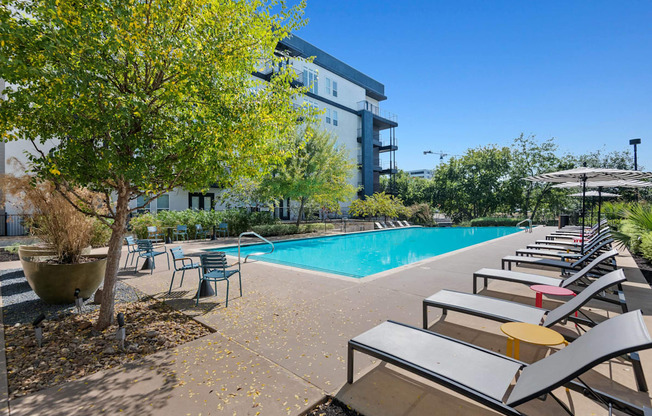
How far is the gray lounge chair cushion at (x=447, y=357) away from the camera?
7.37 ft

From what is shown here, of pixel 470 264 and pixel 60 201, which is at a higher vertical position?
pixel 60 201

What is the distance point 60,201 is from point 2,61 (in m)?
3.66

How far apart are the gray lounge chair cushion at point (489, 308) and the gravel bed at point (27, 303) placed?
18.5ft

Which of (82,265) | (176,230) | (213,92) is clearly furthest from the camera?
(176,230)

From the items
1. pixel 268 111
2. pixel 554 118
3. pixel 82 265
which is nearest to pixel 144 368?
pixel 82 265

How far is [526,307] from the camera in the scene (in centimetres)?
380

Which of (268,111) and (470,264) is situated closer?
(268,111)

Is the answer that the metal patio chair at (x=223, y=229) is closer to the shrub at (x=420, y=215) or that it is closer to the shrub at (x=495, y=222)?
the shrub at (x=420, y=215)

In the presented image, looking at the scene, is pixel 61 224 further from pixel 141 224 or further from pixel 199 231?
pixel 199 231

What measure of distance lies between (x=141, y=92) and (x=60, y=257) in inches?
162

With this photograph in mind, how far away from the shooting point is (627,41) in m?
12.5

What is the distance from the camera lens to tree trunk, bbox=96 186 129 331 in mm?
4285

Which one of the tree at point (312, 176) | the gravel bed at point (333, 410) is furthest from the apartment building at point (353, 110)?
the gravel bed at point (333, 410)

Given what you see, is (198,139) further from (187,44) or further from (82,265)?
(82,265)
